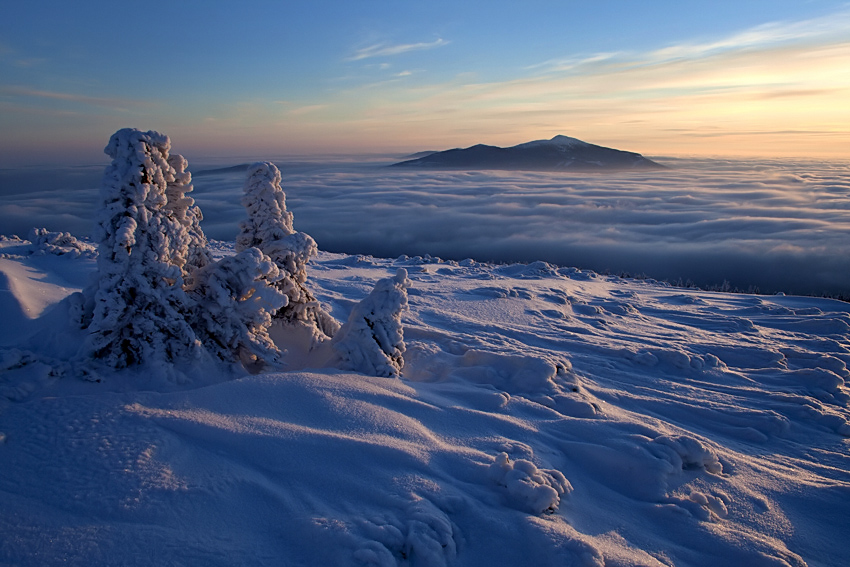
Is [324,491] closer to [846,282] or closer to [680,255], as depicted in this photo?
[846,282]

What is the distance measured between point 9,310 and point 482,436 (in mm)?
7183

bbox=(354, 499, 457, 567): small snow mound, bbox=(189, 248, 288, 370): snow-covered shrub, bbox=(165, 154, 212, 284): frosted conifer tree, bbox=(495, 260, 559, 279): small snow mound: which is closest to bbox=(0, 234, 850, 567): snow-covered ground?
bbox=(354, 499, 457, 567): small snow mound

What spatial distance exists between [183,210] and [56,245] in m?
10.6

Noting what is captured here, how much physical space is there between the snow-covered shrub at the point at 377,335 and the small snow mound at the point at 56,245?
32.2ft

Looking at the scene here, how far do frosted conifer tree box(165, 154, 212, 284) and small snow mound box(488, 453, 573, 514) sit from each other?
185 inches

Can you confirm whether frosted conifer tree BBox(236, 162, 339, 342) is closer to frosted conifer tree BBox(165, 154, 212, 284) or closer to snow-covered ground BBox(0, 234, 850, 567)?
frosted conifer tree BBox(165, 154, 212, 284)

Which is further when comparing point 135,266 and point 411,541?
point 135,266

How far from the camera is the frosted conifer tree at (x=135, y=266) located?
5.39 m

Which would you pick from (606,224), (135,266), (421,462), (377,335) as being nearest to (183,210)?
(135,266)

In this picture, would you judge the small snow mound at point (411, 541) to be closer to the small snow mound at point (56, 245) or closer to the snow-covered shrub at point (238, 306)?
the snow-covered shrub at point (238, 306)

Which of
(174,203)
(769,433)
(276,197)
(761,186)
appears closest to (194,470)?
(174,203)

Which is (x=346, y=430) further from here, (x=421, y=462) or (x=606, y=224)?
(x=606, y=224)

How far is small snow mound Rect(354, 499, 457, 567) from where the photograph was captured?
3117 millimetres

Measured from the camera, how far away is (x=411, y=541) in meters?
3.28
